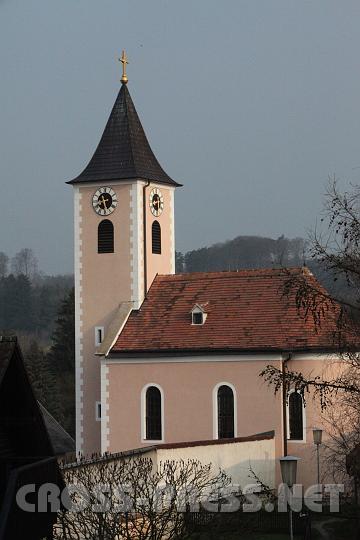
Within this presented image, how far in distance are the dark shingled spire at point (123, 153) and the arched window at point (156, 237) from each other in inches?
63.5

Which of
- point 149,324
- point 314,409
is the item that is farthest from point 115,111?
point 314,409

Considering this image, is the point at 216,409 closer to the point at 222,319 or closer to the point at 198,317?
the point at 222,319

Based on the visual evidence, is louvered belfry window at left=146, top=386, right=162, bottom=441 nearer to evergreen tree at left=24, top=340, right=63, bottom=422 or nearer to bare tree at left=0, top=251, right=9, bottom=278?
evergreen tree at left=24, top=340, right=63, bottom=422

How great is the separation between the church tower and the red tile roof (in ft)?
3.44

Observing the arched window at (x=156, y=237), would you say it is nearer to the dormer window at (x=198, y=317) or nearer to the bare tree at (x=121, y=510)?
the dormer window at (x=198, y=317)

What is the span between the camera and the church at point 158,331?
36594mm

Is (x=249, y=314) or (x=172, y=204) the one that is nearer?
(x=249, y=314)

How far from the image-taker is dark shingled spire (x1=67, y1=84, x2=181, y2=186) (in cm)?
4150

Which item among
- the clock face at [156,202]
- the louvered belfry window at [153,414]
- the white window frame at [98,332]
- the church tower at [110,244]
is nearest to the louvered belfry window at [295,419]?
the louvered belfry window at [153,414]

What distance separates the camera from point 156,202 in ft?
139

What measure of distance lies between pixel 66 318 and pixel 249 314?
31256 mm

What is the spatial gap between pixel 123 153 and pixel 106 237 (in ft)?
10.2

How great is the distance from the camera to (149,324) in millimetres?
39125

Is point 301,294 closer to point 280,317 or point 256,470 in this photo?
point 256,470
